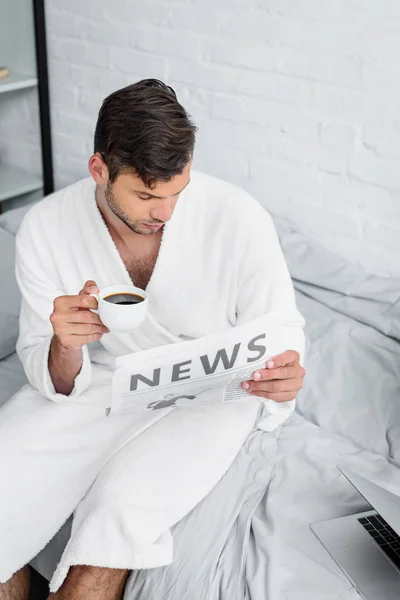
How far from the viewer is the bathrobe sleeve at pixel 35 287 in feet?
5.37

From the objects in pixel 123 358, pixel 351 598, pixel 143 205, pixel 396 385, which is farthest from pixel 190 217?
pixel 351 598

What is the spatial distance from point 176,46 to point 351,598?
70.8 inches

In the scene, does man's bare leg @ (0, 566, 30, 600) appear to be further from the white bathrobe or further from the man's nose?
the man's nose

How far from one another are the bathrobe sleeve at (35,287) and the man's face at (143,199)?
0.76 feet

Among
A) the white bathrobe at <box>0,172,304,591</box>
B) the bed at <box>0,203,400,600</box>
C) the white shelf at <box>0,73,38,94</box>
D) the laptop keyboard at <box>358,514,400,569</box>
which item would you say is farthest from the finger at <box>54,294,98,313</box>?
the white shelf at <box>0,73,38,94</box>

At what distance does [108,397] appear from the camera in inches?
64.7

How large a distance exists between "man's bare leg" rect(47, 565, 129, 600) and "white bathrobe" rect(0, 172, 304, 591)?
0.02m

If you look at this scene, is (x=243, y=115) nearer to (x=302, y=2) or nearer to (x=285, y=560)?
(x=302, y=2)

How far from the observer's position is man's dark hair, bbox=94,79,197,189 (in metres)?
1.43

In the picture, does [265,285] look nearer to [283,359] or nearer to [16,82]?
[283,359]

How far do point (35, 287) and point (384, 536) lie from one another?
2.79 feet

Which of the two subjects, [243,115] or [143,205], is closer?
Result: [143,205]

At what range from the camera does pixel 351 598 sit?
1.33 m

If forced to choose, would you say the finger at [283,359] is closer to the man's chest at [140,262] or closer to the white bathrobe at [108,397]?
the white bathrobe at [108,397]
